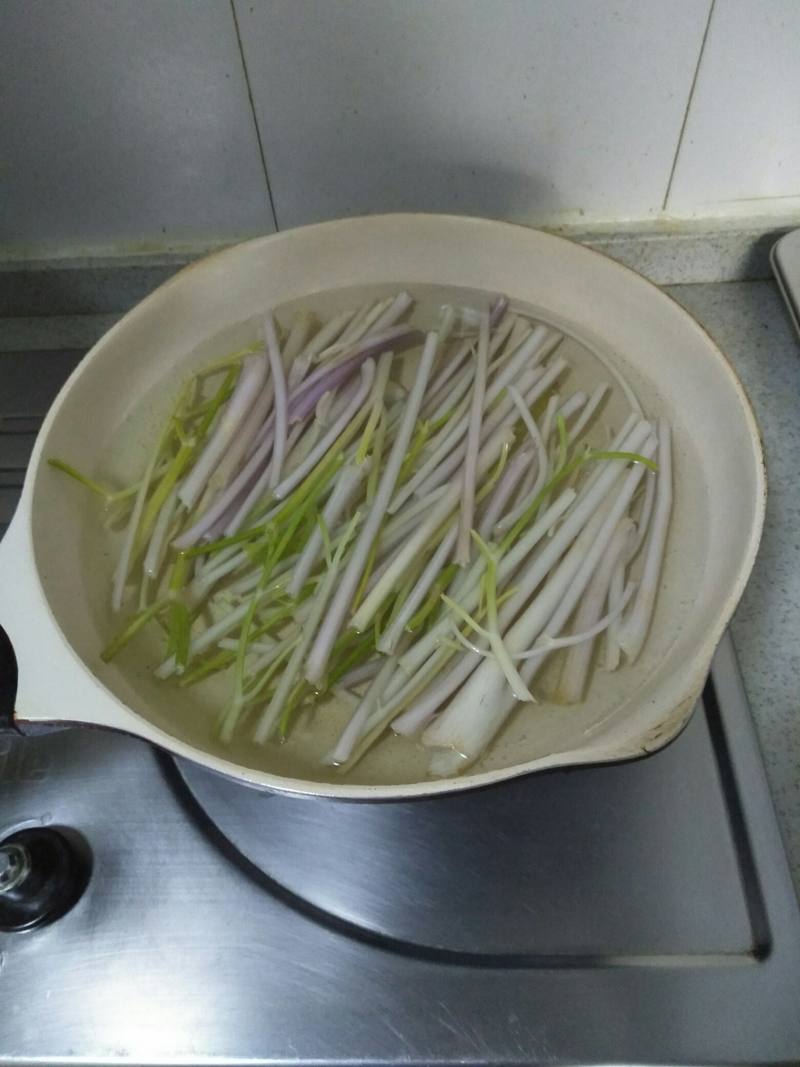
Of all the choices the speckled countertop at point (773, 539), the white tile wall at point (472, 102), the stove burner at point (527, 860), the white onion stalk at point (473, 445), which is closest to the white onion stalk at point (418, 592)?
the white onion stalk at point (473, 445)

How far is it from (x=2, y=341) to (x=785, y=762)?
950 mm

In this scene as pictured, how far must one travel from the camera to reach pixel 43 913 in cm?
60

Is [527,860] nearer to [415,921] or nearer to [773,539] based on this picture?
[415,921]

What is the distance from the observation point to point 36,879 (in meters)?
0.60

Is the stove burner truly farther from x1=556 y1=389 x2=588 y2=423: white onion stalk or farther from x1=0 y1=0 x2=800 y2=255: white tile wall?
x1=0 y1=0 x2=800 y2=255: white tile wall

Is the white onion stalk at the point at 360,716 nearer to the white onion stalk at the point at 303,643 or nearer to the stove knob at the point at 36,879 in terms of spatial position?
the white onion stalk at the point at 303,643

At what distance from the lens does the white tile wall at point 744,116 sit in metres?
0.74

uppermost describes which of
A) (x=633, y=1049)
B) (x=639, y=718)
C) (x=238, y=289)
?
(x=238, y=289)

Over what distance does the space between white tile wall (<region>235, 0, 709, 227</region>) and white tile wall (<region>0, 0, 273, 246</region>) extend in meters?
0.04

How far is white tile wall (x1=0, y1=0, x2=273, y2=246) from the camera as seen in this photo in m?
0.75

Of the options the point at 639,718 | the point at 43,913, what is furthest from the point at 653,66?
the point at 43,913

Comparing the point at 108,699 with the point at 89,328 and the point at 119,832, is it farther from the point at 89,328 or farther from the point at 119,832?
the point at 89,328

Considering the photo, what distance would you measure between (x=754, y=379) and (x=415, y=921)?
0.65 metres

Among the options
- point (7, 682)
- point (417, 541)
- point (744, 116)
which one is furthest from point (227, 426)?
point (744, 116)
